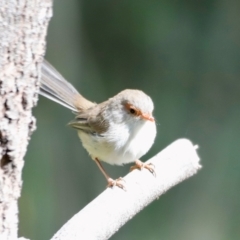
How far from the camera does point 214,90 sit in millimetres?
5922

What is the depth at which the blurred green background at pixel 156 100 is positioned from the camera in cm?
573

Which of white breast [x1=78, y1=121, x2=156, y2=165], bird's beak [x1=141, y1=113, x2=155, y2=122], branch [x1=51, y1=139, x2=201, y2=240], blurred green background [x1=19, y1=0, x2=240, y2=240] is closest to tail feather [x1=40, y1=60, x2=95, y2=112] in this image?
white breast [x1=78, y1=121, x2=156, y2=165]

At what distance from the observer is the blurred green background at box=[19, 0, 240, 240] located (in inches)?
226

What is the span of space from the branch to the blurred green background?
283 cm

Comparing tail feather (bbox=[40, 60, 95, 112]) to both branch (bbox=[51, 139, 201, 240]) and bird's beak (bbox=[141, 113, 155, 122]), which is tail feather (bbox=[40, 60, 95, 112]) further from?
branch (bbox=[51, 139, 201, 240])

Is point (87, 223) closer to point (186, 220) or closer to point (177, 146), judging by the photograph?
point (177, 146)

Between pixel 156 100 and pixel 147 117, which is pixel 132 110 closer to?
pixel 147 117

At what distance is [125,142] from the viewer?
11.1ft

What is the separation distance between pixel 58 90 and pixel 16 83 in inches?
61.4

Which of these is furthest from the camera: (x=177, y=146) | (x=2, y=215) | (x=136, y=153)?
(x=136, y=153)

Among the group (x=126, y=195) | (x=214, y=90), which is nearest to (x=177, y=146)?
(x=126, y=195)

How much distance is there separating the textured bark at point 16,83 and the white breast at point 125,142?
137 centimetres

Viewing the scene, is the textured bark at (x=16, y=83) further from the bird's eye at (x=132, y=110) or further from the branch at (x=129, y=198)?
the bird's eye at (x=132, y=110)

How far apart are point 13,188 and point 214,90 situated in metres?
4.17
